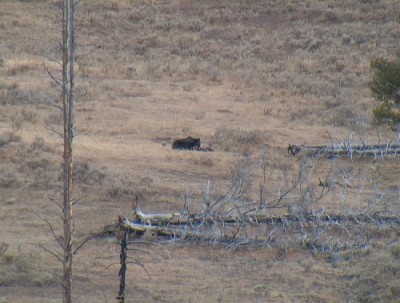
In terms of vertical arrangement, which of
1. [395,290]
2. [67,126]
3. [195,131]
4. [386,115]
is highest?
[67,126]

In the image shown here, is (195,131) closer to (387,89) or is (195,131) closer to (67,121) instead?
(387,89)

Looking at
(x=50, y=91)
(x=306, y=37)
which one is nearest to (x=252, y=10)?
(x=306, y=37)

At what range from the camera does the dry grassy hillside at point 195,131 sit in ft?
43.8

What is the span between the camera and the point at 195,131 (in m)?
23.9

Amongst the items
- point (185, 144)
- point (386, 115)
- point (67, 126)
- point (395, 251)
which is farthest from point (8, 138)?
point (67, 126)

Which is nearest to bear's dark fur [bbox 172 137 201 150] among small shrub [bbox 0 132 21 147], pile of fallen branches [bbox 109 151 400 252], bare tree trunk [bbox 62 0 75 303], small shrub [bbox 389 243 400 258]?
small shrub [bbox 0 132 21 147]

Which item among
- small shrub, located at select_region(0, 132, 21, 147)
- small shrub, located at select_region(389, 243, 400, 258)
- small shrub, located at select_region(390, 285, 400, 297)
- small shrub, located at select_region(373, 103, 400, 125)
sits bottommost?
small shrub, located at select_region(390, 285, 400, 297)

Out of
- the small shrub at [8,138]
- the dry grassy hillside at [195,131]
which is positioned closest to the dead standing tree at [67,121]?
the dry grassy hillside at [195,131]

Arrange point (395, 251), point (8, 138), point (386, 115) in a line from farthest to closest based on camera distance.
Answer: point (8, 138) → point (386, 115) → point (395, 251)

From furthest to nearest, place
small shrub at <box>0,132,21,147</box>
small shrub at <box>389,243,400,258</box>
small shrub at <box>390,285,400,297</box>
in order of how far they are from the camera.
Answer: small shrub at <box>0,132,21,147</box> → small shrub at <box>389,243,400,258</box> → small shrub at <box>390,285,400,297</box>

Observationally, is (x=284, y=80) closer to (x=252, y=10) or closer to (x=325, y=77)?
(x=325, y=77)

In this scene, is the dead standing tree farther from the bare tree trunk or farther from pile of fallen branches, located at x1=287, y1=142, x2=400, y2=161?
pile of fallen branches, located at x1=287, y1=142, x2=400, y2=161

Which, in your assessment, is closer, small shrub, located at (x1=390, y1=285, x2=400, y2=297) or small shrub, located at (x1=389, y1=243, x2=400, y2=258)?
small shrub, located at (x1=390, y1=285, x2=400, y2=297)

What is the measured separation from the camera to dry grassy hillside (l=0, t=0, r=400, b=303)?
43.8ft
